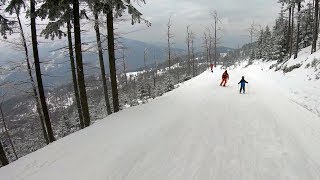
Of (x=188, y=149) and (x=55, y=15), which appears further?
(x=55, y=15)

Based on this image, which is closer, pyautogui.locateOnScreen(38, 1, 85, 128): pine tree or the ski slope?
the ski slope

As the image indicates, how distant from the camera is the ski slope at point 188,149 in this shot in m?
A: 6.60

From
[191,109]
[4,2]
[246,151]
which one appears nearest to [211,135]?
[246,151]

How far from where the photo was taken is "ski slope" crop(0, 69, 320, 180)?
660cm

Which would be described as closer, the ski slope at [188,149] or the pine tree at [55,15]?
the ski slope at [188,149]

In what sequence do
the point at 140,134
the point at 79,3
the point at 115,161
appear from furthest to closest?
the point at 79,3
the point at 140,134
the point at 115,161

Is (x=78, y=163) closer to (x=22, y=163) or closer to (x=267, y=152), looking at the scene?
(x=22, y=163)

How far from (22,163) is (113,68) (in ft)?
22.7

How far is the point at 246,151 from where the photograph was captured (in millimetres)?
7594

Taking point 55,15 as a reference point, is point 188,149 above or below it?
below

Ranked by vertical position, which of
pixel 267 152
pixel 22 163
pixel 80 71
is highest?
pixel 80 71

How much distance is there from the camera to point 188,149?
7.90 meters

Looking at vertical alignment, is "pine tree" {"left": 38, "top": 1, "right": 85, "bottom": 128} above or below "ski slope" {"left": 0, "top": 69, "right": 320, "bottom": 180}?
above

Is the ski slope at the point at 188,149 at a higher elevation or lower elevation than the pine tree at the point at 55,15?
lower
